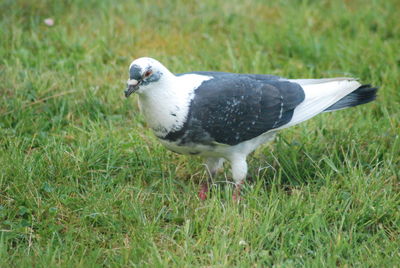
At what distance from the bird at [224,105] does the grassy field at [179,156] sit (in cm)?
29

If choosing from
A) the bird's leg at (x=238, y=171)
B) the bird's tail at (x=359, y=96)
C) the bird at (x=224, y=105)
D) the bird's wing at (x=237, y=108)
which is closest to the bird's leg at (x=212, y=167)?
the bird at (x=224, y=105)

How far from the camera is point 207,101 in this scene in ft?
12.9

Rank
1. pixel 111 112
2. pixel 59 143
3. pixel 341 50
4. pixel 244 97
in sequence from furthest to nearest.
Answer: pixel 341 50 < pixel 111 112 < pixel 59 143 < pixel 244 97

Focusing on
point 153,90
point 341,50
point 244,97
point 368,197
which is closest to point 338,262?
point 368,197

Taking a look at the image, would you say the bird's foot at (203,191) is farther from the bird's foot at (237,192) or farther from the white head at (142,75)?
the white head at (142,75)

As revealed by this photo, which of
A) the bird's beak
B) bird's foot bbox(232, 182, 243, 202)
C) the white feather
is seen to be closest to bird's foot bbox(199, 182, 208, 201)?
bird's foot bbox(232, 182, 243, 202)

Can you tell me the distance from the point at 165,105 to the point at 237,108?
1.78ft

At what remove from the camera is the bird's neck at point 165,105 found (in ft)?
12.4

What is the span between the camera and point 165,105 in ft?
12.4

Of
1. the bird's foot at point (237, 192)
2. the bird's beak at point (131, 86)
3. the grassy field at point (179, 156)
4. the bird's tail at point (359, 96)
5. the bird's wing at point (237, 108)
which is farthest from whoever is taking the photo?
the bird's tail at point (359, 96)

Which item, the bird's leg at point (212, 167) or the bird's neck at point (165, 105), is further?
the bird's leg at point (212, 167)

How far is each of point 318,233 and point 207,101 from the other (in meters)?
1.10

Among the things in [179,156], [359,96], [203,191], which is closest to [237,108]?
[203,191]

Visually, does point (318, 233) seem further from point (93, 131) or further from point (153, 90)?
point (93, 131)
